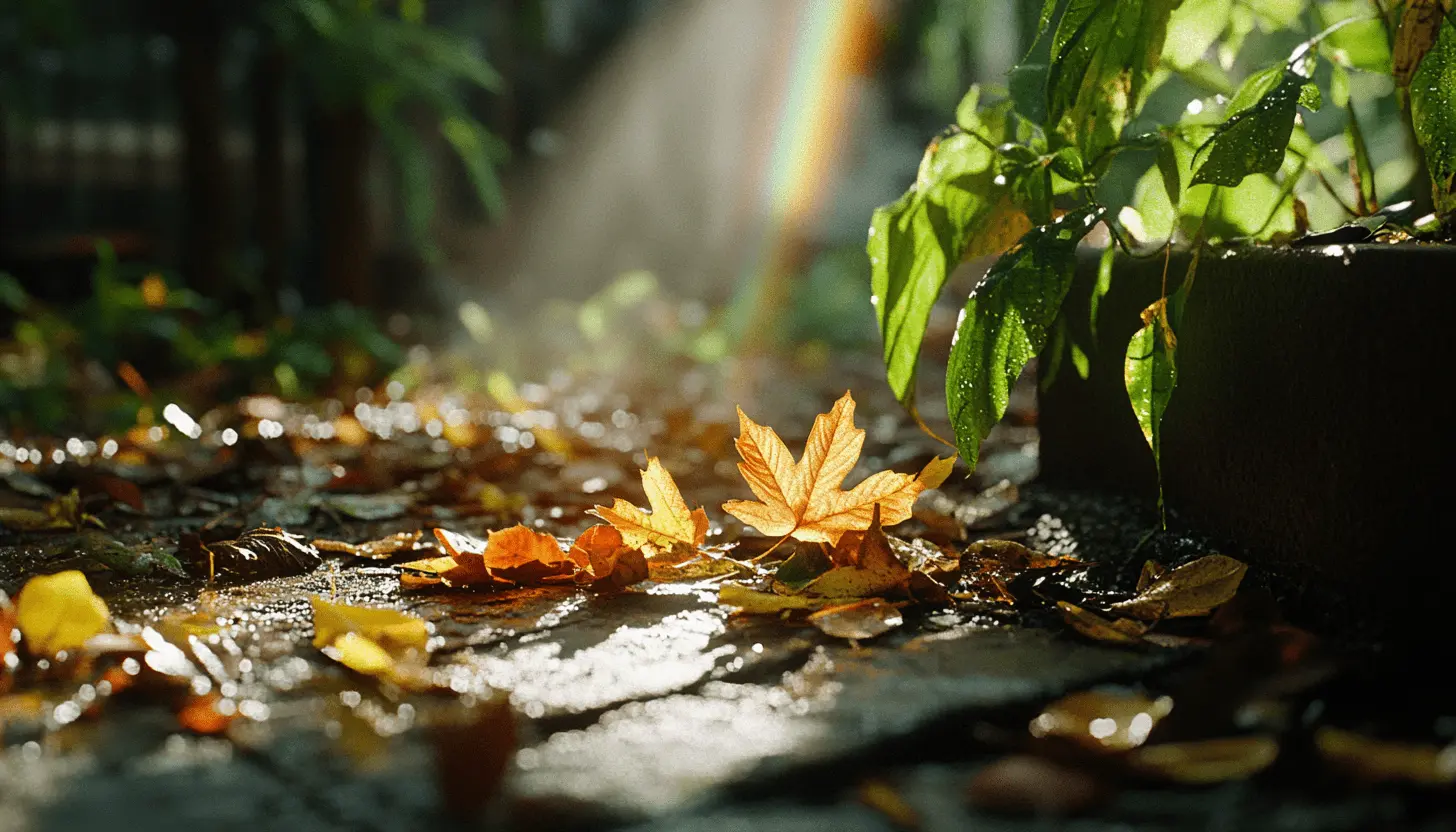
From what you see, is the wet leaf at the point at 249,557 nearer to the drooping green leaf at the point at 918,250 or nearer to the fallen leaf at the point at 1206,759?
the drooping green leaf at the point at 918,250

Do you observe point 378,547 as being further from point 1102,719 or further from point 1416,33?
point 1416,33

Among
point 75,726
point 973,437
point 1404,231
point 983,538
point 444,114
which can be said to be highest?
point 444,114

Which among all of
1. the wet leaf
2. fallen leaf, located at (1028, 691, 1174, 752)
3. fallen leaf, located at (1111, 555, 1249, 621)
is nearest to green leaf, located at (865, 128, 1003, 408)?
fallen leaf, located at (1111, 555, 1249, 621)

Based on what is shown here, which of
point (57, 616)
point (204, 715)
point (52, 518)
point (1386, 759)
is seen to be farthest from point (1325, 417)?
point (52, 518)

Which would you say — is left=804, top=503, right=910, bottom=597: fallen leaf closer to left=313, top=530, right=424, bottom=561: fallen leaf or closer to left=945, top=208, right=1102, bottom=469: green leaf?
left=945, top=208, right=1102, bottom=469: green leaf

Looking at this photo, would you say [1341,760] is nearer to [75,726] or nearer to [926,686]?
[926,686]

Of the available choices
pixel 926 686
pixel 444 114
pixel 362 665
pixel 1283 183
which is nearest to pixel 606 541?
pixel 362 665
